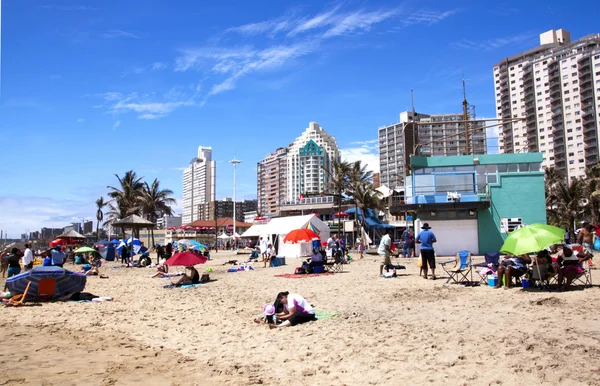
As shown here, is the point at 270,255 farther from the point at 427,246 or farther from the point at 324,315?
the point at 324,315

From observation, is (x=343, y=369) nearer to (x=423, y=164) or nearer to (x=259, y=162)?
(x=423, y=164)

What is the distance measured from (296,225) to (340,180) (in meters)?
16.0

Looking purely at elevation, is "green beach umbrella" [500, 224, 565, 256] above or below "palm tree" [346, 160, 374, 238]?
below

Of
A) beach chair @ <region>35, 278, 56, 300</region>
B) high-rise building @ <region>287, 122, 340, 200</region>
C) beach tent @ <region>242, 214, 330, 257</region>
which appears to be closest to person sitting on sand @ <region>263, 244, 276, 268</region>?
beach tent @ <region>242, 214, 330, 257</region>

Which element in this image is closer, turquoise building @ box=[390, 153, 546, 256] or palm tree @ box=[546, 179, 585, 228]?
turquoise building @ box=[390, 153, 546, 256]

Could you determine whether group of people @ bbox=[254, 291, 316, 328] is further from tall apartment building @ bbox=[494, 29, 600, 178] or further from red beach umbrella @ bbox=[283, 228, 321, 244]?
tall apartment building @ bbox=[494, 29, 600, 178]

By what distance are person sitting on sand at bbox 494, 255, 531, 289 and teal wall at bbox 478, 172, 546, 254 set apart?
16258 mm

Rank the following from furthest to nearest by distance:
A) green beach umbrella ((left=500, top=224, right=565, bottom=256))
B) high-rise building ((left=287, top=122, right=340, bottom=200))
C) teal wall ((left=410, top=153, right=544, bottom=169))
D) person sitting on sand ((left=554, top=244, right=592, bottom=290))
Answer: high-rise building ((left=287, top=122, right=340, bottom=200)) < teal wall ((left=410, top=153, right=544, bottom=169)) < person sitting on sand ((left=554, top=244, right=592, bottom=290)) < green beach umbrella ((left=500, top=224, right=565, bottom=256))

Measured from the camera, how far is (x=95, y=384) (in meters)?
5.10

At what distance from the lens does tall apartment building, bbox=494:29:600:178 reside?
94394 millimetres

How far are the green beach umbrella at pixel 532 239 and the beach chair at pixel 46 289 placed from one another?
447 inches

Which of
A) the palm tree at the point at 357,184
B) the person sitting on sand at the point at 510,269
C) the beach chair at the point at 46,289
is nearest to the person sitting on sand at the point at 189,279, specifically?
the beach chair at the point at 46,289

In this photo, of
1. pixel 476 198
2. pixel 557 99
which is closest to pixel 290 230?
pixel 476 198

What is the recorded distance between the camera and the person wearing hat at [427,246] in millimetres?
13398
